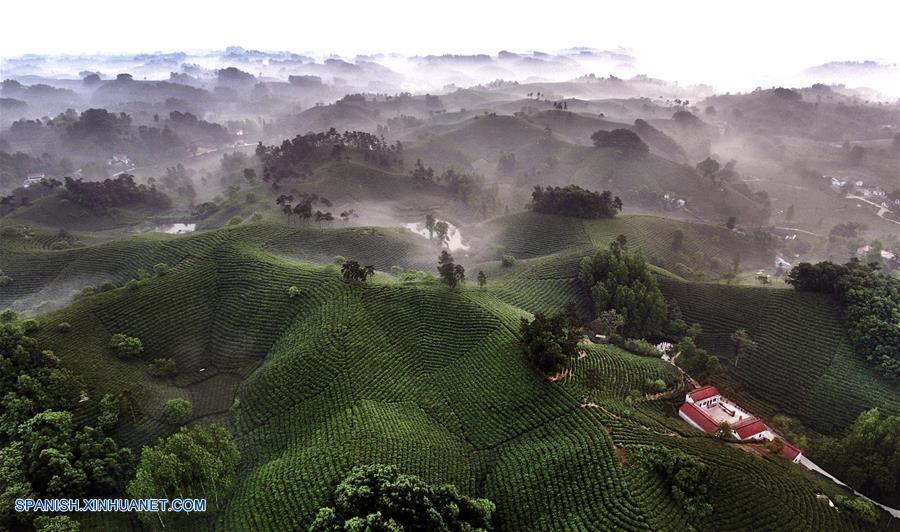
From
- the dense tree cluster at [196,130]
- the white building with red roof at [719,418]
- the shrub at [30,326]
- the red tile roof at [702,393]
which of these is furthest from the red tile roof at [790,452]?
the dense tree cluster at [196,130]

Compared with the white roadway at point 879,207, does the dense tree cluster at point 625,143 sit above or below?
above

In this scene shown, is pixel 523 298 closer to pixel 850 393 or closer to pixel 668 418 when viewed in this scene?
pixel 668 418

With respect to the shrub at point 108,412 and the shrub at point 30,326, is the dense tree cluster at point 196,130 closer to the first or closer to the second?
the shrub at point 30,326

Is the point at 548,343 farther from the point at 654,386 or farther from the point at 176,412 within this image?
the point at 176,412

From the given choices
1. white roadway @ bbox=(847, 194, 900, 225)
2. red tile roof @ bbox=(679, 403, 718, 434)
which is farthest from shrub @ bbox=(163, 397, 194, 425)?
white roadway @ bbox=(847, 194, 900, 225)

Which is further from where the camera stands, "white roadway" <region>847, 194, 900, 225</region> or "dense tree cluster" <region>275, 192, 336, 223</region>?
"white roadway" <region>847, 194, 900, 225</region>

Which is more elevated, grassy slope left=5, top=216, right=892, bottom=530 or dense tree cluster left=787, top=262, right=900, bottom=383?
dense tree cluster left=787, top=262, right=900, bottom=383

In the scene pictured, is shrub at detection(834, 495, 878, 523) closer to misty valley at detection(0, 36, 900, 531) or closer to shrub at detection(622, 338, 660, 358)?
misty valley at detection(0, 36, 900, 531)
